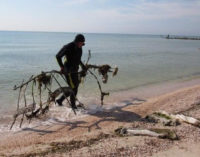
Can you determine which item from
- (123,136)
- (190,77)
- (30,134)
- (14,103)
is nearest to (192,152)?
(123,136)

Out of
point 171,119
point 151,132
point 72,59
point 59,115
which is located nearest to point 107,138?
point 151,132

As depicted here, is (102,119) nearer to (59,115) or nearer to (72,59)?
(59,115)

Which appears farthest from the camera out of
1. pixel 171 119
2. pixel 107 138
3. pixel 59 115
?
pixel 59 115

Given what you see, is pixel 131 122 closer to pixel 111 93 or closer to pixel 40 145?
pixel 40 145

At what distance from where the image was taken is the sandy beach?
481 cm

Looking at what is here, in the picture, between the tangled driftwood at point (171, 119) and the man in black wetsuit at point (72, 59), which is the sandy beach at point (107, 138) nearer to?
the tangled driftwood at point (171, 119)

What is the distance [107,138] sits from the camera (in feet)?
18.1

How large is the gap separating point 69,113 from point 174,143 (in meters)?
3.69

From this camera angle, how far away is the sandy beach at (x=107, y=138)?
4812 mm

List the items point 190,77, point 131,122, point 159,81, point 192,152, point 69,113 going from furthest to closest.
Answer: point 190,77 < point 159,81 < point 69,113 < point 131,122 < point 192,152

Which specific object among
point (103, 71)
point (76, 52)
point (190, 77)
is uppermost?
point (76, 52)

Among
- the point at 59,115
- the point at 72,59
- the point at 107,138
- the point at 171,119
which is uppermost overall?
the point at 72,59

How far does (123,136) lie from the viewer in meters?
5.57

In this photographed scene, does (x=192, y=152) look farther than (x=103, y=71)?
No
